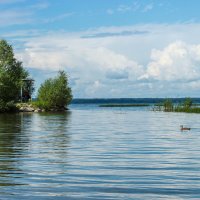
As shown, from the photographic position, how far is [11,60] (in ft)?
430

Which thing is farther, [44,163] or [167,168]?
[44,163]

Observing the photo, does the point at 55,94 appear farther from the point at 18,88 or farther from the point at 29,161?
the point at 29,161

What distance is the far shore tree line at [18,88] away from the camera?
126 metres

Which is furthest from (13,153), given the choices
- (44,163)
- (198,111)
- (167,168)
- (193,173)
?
(198,111)

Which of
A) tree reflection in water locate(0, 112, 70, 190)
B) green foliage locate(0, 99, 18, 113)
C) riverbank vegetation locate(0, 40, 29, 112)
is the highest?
riverbank vegetation locate(0, 40, 29, 112)

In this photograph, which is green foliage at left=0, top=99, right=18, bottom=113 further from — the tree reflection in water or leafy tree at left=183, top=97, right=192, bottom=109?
the tree reflection in water

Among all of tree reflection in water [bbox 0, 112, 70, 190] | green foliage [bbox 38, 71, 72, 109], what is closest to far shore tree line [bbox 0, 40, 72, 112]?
green foliage [bbox 38, 71, 72, 109]

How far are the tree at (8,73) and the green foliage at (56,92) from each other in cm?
1552

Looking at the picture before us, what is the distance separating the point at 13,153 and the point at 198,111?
8512 cm

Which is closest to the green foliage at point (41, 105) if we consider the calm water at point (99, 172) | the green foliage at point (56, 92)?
the green foliage at point (56, 92)

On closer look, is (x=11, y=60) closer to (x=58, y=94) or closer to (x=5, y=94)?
(x=5, y=94)

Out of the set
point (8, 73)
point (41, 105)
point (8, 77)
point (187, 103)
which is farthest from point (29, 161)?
point (41, 105)

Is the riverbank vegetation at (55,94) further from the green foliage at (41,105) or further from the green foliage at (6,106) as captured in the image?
the green foliage at (6,106)

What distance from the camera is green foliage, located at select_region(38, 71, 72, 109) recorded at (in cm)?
14862
